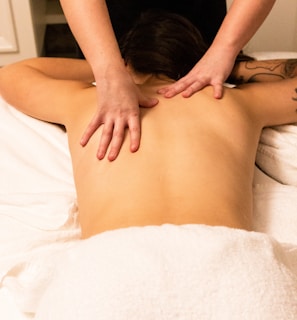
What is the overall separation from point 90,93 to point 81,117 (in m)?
0.08

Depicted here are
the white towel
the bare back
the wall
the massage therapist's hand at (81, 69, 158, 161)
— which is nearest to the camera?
the white towel

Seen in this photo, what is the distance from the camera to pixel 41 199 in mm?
1144

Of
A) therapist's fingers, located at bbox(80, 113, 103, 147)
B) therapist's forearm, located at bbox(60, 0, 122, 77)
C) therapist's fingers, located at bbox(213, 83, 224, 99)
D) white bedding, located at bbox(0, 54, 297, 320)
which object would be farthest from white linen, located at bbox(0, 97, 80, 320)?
therapist's fingers, located at bbox(213, 83, 224, 99)

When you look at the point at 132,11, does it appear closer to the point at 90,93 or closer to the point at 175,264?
the point at 90,93

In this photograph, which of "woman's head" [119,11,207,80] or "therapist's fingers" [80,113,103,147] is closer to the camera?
"therapist's fingers" [80,113,103,147]

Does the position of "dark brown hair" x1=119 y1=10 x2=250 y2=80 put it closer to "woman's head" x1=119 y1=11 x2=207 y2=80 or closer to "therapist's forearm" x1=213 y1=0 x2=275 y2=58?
"woman's head" x1=119 y1=11 x2=207 y2=80

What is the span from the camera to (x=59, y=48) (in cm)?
281

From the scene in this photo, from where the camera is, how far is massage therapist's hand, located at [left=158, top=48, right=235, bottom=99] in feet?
3.96

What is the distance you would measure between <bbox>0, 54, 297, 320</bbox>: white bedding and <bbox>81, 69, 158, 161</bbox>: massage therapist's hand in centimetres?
17

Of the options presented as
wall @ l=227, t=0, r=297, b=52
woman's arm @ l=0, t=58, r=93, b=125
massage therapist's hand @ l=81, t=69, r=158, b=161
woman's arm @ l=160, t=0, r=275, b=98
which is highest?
woman's arm @ l=160, t=0, r=275, b=98

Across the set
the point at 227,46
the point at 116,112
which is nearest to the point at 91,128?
the point at 116,112

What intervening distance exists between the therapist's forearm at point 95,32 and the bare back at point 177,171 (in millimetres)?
141

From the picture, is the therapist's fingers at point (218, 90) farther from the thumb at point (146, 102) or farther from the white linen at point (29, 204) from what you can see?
the white linen at point (29, 204)

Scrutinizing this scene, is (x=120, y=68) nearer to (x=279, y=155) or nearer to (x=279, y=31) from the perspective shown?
(x=279, y=155)
